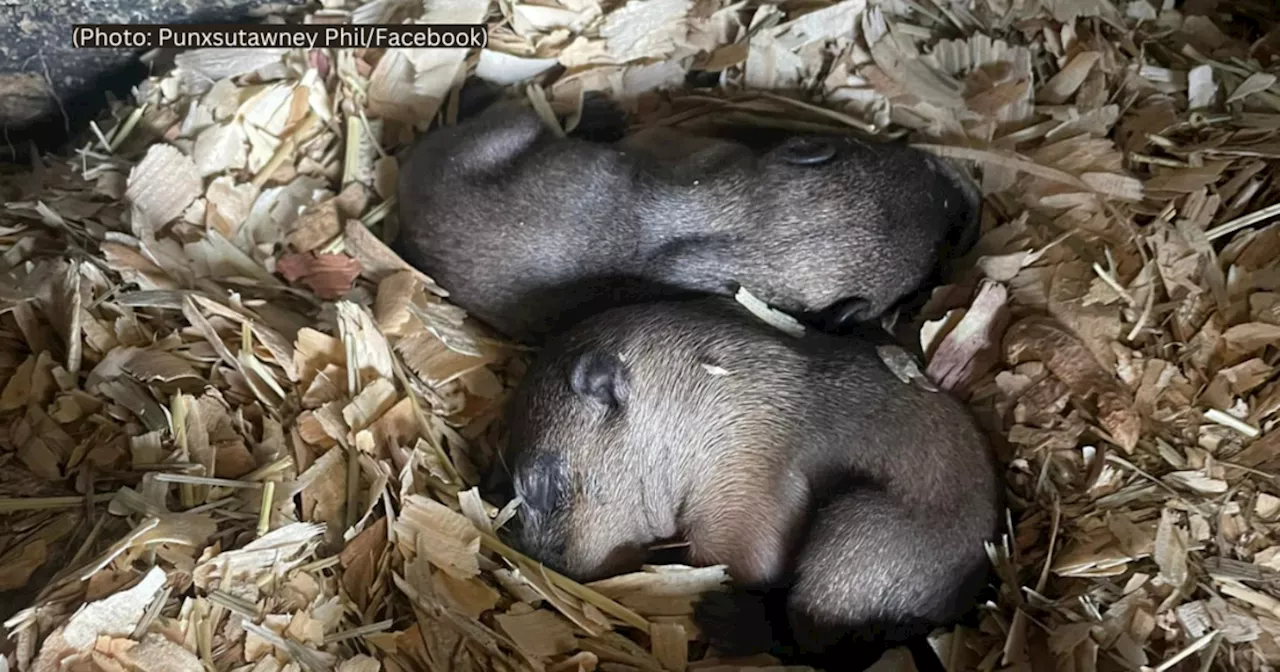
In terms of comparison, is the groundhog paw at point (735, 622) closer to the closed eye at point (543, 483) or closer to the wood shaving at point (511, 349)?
the wood shaving at point (511, 349)

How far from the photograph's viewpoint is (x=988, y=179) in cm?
287

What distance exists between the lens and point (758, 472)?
2527 millimetres

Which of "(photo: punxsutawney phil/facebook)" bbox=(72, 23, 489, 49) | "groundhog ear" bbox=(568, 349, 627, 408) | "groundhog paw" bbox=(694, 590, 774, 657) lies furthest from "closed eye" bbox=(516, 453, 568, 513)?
"(photo: punxsutawney phil/facebook)" bbox=(72, 23, 489, 49)

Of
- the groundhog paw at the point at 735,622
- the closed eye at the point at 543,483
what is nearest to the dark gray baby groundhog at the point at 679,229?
the closed eye at the point at 543,483

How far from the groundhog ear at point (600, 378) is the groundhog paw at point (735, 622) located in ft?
1.68

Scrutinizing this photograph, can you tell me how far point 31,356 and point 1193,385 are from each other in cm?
264

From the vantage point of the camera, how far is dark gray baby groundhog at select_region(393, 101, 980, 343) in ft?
8.96

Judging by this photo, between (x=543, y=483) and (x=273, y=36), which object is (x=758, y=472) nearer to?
(x=543, y=483)

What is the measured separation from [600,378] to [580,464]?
209mm

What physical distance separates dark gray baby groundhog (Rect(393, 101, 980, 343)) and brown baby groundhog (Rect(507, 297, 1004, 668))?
15cm

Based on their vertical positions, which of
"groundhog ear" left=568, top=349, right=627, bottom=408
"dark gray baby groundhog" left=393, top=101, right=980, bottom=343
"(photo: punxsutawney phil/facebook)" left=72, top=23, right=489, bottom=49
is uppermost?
"(photo: punxsutawney phil/facebook)" left=72, top=23, right=489, bottom=49

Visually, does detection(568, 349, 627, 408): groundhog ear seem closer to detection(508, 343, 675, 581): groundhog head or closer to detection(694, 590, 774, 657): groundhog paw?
detection(508, 343, 675, 581): groundhog head

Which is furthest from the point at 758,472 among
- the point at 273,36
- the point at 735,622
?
the point at 273,36

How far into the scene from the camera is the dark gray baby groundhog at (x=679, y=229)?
2.73m
